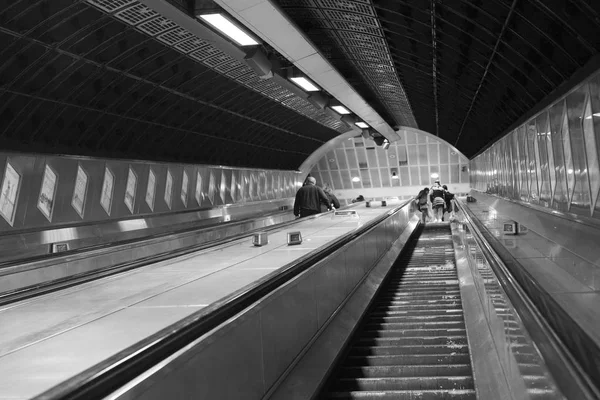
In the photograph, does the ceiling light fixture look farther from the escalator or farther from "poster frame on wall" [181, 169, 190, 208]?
the escalator

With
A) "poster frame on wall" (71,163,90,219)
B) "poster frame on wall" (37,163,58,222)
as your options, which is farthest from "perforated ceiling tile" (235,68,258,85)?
"poster frame on wall" (37,163,58,222)

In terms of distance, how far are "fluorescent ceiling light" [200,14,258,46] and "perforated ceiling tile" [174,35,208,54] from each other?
3.82 m

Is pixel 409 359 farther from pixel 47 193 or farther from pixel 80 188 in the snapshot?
pixel 80 188

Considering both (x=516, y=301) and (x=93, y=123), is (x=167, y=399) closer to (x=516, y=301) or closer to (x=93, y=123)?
(x=516, y=301)

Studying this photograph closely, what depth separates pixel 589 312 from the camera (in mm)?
3928

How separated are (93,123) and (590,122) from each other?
477 inches

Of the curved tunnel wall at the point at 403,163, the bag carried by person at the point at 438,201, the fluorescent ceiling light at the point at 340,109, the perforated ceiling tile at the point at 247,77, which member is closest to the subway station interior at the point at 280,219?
the perforated ceiling tile at the point at 247,77

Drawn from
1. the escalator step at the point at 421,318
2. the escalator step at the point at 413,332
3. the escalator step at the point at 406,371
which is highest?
the escalator step at the point at 406,371

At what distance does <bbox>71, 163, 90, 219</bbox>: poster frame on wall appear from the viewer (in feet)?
48.1

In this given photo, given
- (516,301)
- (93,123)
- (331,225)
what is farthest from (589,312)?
(93,123)

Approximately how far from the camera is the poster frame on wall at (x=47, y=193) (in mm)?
13340

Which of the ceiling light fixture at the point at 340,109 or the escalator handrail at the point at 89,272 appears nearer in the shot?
the escalator handrail at the point at 89,272

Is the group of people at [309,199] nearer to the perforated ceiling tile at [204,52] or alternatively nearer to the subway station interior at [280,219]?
the subway station interior at [280,219]

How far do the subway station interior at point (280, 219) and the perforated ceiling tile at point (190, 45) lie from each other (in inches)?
3.0
